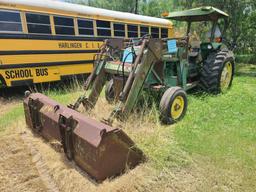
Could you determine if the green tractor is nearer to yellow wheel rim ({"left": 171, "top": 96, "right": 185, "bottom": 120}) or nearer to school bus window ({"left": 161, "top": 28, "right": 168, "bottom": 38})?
yellow wheel rim ({"left": 171, "top": 96, "right": 185, "bottom": 120})

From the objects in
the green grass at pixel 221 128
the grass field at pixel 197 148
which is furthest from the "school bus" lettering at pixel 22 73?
the green grass at pixel 221 128

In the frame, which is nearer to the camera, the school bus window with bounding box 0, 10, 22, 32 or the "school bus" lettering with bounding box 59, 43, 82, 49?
the school bus window with bounding box 0, 10, 22, 32

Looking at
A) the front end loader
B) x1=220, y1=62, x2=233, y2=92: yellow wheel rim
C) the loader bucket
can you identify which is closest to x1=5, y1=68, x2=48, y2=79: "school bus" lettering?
the front end loader

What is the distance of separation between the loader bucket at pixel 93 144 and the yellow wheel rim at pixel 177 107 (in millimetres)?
1384

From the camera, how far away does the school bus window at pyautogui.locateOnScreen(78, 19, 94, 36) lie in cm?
764

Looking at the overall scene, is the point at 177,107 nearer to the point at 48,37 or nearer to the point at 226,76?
the point at 226,76

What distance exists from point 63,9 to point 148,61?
428 cm

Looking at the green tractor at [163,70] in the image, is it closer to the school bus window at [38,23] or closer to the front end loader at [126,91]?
the front end loader at [126,91]

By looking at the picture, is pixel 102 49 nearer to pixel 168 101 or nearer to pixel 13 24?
pixel 168 101

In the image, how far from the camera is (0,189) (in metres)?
2.83

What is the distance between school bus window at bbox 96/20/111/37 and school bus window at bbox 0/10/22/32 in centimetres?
257

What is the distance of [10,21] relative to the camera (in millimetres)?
6141

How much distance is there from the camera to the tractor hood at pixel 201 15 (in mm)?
5719

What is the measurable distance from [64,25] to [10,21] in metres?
1.51
